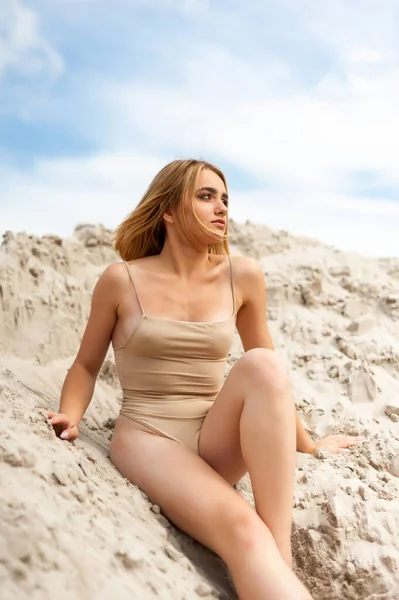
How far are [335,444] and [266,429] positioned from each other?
3.76 feet

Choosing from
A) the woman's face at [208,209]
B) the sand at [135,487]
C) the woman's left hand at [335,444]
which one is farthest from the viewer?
the woman's left hand at [335,444]

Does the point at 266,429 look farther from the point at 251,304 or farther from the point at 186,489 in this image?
the point at 251,304

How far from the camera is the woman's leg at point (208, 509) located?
74.3 inches

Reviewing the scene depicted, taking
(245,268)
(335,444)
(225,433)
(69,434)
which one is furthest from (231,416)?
(335,444)

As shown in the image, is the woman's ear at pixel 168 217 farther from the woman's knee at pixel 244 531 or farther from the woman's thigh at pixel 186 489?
the woman's knee at pixel 244 531

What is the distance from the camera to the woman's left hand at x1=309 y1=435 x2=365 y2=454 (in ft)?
10.1

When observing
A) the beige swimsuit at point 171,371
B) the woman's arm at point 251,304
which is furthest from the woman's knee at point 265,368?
the woman's arm at point 251,304

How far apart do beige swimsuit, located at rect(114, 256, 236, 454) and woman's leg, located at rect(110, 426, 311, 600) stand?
0.32 ft

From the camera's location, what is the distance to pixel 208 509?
6.98ft

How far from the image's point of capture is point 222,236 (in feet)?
8.80

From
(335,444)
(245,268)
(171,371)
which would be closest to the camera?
(171,371)

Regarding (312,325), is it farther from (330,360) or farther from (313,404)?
(313,404)

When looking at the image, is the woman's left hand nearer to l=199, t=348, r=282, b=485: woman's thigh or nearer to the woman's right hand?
l=199, t=348, r=282, b=485: woman's thigh

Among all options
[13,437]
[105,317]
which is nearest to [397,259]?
[105,317]
